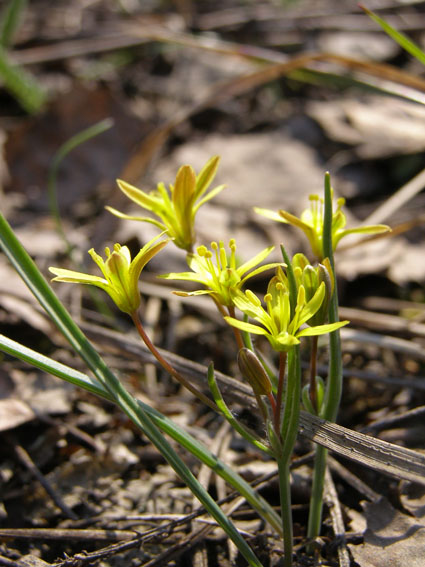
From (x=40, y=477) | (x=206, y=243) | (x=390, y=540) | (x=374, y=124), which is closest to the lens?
(x=390, y=540)

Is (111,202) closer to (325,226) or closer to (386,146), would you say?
(386,146)

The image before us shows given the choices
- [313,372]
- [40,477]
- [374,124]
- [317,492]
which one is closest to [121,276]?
[313,372]

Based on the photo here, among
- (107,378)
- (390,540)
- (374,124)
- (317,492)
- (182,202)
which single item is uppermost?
(374,124)

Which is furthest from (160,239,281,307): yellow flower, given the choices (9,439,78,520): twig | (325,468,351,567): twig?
(9,439,78,520): twig

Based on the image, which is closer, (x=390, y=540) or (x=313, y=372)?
(x=313, y=372)

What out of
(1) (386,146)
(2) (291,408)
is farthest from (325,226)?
(1) (386,146)

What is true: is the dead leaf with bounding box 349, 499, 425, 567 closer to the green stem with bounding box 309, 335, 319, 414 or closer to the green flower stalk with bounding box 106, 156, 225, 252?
the green stem with bounding box 309, 335, 319, 414

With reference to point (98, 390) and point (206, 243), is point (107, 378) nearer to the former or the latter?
point (98, 390)
